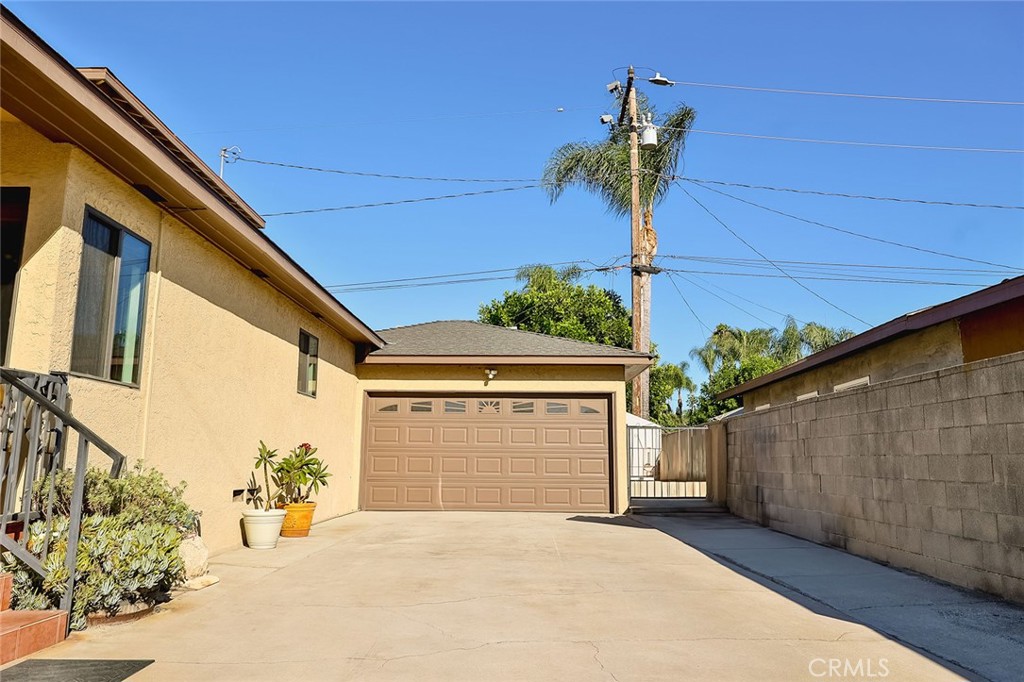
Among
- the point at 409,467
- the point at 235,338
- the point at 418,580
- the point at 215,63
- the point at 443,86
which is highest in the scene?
the point at 443,86

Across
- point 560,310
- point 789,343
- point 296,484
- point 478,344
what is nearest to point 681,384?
point 789,343

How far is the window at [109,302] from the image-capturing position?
577cm

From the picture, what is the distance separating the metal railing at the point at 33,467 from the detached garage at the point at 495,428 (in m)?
9.37

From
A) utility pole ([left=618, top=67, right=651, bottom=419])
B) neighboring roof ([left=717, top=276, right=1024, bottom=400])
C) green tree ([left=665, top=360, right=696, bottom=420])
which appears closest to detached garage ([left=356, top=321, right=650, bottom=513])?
neighboring roof ([left=717, top=276, right=1024, bottom=400])

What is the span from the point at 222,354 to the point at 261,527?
2371 mm

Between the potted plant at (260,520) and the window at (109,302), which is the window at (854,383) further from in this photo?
the window at (109,302)

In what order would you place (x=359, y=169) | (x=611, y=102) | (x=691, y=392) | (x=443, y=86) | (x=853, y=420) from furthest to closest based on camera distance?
(x=691, y=392), (x=611, y=102), (x=359, y=169), (x=443, y=86), (x=853, y=420)

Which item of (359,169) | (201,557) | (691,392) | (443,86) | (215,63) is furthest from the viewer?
(691,392)

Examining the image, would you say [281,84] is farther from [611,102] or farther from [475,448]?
[611,102]

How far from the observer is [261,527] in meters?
8.80

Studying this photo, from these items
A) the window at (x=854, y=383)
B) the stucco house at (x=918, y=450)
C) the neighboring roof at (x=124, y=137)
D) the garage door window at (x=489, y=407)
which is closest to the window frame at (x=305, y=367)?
the neighboring roof at (x=124, y=137)

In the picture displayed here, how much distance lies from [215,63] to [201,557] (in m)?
10.5

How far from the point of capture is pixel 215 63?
13117 mm

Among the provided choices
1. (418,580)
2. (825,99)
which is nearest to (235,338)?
(418,580)
